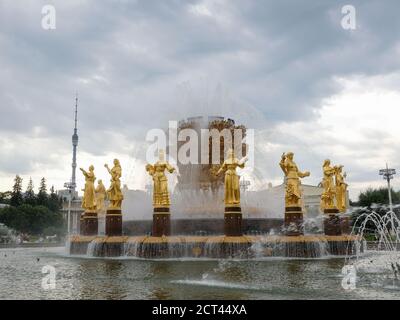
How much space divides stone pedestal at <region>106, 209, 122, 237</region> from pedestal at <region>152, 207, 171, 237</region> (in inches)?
107

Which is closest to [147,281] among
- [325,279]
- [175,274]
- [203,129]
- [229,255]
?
[175,274]

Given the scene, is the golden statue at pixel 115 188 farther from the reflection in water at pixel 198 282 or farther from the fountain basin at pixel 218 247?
the reflection in water at pixel 198 282

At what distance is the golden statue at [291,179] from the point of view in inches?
929

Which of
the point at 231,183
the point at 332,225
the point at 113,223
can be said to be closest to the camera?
the point at 231,183

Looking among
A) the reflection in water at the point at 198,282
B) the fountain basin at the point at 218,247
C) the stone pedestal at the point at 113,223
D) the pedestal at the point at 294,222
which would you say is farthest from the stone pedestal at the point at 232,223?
the stone pedestal at the point at 113,223

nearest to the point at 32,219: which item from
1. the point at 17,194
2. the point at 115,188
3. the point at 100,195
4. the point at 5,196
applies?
the point at 17,194

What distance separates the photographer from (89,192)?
28.2 meters

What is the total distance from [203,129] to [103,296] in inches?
736

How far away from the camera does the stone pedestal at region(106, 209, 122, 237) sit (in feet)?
81.1

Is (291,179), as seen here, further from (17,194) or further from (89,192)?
(17,194)

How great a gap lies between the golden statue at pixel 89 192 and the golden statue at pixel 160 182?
575cm

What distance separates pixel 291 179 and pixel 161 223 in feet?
22.7
